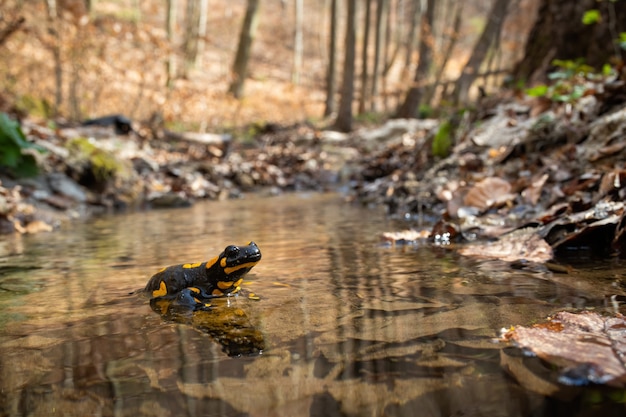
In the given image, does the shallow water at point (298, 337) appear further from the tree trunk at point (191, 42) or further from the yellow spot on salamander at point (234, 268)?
the tree trunk at point (191, 42)

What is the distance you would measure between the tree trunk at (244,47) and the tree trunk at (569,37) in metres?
12.0

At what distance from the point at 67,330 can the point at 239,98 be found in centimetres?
1720

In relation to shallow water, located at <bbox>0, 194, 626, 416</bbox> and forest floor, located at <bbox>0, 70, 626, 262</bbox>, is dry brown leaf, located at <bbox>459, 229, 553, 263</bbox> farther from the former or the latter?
shallow water, located at <bbox>0, 194, 626, 416</bbox>

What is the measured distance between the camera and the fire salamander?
2.99m

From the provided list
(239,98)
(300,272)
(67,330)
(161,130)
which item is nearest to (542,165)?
(300,272)

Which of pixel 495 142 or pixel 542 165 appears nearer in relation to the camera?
pixel 542 165

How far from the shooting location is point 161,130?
14.6m

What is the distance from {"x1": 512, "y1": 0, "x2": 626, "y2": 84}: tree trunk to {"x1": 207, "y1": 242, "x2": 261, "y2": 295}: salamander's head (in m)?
6.07

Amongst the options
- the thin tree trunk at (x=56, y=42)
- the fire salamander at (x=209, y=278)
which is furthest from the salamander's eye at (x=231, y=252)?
the thin tree trunk at (x=56, y=42)

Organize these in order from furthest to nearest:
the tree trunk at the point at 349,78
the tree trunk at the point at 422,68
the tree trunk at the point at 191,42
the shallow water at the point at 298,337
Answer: the tree trunk at the point at 191,42, the tree trunk at the point at 349,78, the tree trunk at the point at 422,68, the shallow water at the point at 298,337

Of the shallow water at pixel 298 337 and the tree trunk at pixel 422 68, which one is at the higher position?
the tree trunk at pixel 422 68

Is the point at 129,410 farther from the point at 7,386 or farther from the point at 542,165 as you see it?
the point at 542,165

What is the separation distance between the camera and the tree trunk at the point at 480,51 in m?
12.9

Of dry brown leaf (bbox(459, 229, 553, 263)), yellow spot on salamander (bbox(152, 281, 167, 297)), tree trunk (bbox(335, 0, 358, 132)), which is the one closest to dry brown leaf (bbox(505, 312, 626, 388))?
dry brown leaf (bbox(459, 229, 553, 263))
